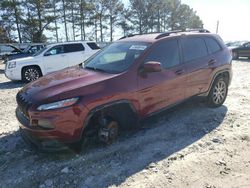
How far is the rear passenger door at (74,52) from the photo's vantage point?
11.9 m

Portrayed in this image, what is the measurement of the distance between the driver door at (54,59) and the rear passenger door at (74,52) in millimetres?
195

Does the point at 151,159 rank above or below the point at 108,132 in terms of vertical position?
below

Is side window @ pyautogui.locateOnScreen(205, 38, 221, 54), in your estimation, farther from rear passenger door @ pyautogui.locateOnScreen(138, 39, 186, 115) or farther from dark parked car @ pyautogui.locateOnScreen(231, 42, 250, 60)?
dark parked car @ pyautogui.locateOnScreen(231, 42, 250, 60)

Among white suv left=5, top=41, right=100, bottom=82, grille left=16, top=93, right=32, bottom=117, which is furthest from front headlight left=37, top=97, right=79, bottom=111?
white suv left=5, top=41, right=100, bottom=82

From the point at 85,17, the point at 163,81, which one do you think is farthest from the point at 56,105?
the point at 85,17

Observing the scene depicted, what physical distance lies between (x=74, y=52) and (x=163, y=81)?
8.23m

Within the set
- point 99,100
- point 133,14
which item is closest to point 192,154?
point 99,100

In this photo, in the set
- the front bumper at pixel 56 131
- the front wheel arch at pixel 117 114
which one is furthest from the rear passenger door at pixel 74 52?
the front bumper at pixel 56 131

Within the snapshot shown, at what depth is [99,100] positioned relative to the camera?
12.5 ft

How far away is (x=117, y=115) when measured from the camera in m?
4.24

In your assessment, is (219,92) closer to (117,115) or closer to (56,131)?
(117,115)

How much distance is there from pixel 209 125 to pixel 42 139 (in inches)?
126

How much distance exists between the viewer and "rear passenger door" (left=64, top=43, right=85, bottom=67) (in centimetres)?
1191

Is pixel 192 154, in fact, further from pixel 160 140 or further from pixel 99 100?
pixel 99 100
